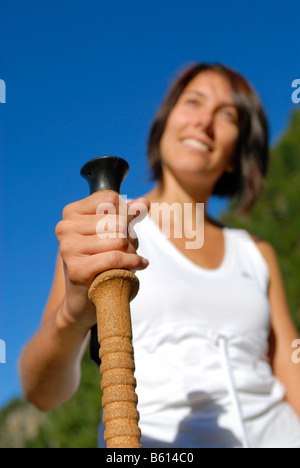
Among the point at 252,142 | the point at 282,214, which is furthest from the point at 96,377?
the point at 252,142

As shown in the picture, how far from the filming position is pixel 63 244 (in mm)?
1001

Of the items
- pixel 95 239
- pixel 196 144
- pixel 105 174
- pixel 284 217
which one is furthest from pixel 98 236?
pixel 284 217

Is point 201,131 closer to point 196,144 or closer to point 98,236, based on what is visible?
point 196,144

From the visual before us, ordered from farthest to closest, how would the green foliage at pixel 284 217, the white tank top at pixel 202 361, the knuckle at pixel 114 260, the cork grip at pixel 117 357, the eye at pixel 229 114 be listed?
1. the green foliage at pixel 284 217
2. the eye at pixel 229 114
3. the white tank top at pixel 202 361
4. the knuckle at pixel 114 260
5. the cork grip at pixel 117 357

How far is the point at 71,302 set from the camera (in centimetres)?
106

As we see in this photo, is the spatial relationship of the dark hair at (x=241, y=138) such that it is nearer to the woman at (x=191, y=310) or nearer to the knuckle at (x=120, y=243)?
the woman at (x=191, y=310)

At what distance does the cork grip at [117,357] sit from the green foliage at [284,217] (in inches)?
337

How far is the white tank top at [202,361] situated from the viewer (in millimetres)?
1353

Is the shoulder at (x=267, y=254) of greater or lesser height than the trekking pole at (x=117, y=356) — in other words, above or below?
above

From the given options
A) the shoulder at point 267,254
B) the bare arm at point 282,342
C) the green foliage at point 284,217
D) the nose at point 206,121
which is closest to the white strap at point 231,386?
the bare arm at point 282,342

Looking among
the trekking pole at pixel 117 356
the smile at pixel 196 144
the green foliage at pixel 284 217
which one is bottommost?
the trekking pole at pixel 117 356

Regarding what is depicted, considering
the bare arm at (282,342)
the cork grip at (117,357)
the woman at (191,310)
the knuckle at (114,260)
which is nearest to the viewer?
the cork grip at (117,357)

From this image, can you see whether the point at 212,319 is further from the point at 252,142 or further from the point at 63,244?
the point at 252,142

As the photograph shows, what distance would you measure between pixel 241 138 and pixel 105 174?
1.24 metres
